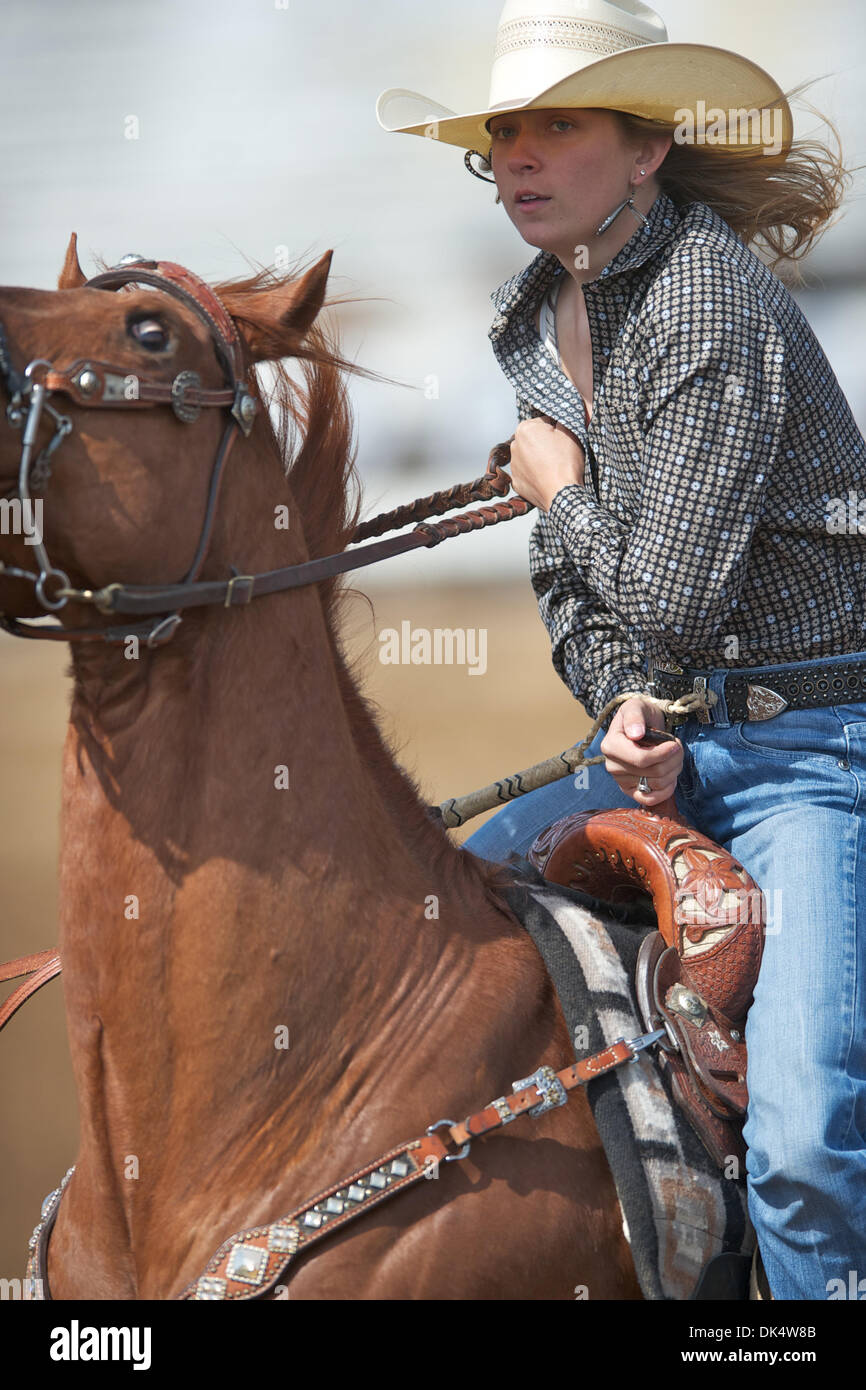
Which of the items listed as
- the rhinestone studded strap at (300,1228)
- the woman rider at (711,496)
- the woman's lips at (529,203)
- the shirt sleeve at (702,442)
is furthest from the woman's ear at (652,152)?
the rhinestone studded strap at (300,1228)

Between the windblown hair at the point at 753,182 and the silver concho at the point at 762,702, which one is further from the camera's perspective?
the windblown hair at the point at 753,182

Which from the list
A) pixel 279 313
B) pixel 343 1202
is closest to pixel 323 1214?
pixel 343 1202

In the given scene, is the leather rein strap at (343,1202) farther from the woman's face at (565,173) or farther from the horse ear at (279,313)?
the woman's face at (565,173)

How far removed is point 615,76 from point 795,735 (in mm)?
1553

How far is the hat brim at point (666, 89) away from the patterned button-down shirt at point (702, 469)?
0.74ft

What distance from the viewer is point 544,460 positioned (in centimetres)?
305

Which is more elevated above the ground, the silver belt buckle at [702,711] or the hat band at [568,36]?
the hat band at [568,36]

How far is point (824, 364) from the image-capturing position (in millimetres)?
2818

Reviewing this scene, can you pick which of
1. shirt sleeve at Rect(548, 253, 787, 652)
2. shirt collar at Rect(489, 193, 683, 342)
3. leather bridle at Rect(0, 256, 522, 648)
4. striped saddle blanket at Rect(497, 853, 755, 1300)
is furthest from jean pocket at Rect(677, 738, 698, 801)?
shirt collar at Rect(489, 193, 683, 342)

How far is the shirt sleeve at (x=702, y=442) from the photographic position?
8.45 ft

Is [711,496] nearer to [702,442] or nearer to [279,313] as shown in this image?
[702,442]

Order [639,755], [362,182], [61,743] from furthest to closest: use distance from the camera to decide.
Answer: [362,182] → [61,743] → [639,755]

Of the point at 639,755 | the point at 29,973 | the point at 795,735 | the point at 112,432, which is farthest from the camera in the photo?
the point at 29,973

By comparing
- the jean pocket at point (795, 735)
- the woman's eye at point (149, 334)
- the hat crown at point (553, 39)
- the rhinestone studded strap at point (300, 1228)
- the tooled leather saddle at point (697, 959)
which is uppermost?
the hat crown at point (553, 39)
